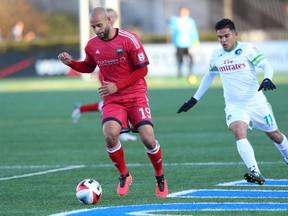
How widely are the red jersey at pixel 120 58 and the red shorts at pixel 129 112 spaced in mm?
66

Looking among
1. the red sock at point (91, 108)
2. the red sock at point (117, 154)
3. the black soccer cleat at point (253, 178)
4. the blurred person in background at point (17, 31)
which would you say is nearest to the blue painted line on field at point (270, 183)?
the black soccer cleat at point (253, 178)

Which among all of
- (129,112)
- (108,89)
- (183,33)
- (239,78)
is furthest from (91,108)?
(183,33)

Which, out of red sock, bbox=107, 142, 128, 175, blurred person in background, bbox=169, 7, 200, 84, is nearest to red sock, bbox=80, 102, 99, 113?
red sock, bbox=107, 142, 128, 175

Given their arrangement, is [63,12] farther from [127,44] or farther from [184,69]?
[127,44]

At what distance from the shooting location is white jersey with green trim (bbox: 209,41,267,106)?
1099 cm

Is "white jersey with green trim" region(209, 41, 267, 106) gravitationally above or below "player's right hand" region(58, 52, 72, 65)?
below

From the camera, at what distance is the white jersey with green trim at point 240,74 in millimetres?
10992

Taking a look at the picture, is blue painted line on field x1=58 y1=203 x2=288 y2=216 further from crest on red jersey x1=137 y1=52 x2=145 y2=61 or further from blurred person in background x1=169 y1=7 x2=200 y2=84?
blurred person in background x1=169 y1=7 x2=200 y2=84

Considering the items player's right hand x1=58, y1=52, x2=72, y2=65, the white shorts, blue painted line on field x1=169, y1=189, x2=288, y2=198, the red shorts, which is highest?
player's right hand x1=58, y1=52, x2=72, y2=65

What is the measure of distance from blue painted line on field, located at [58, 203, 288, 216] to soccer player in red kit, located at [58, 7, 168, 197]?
1.10 meters

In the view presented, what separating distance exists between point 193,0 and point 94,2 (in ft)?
37.5

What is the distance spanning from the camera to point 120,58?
10359 mm

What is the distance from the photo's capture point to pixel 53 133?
18.4 meters

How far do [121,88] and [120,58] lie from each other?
336mm
